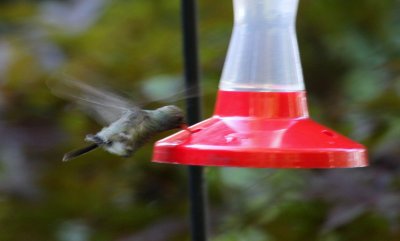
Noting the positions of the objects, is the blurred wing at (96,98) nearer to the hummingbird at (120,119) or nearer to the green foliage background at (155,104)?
the hummingbird at (120,119)

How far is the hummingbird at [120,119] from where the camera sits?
178cm

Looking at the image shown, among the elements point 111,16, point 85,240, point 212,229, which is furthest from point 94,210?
point 111,16

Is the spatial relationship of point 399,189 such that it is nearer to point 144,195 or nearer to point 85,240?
point 144,195

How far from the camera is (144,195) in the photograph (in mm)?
2230

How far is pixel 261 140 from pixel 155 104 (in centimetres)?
37

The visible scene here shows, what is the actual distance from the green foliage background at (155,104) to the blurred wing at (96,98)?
0.20m

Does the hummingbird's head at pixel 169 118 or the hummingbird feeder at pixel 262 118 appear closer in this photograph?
the hummingbird feeder at pixel 262 118

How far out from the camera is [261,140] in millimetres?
1631

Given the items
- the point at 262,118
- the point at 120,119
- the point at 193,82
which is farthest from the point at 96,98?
the point at 262,118

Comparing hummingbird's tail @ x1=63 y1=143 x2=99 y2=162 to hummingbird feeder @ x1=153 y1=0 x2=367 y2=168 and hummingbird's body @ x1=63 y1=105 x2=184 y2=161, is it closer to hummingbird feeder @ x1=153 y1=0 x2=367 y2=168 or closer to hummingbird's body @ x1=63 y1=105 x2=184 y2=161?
hummingbird's body @ x1=63 y1=105 x2=184 y2=161

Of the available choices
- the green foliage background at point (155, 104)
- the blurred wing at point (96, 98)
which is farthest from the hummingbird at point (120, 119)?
the green foliage background at point (155, 104)

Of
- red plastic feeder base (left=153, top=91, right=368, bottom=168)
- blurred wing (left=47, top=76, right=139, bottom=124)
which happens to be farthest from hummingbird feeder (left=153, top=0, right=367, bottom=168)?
blurred wing (left=47, top=76, right=139, bottom=124)

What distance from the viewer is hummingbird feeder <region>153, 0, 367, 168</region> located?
5.16 feet

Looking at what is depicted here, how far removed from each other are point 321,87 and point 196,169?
493 millimetres
